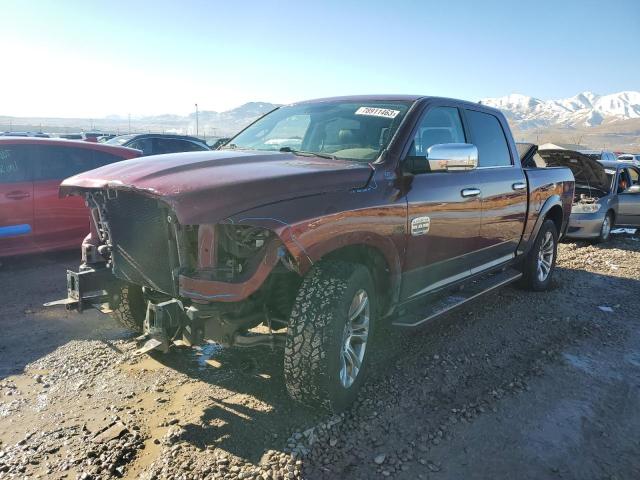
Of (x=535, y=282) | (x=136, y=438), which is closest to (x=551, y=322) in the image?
(x=535, y=282)

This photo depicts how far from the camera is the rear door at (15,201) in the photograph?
5.99 meters

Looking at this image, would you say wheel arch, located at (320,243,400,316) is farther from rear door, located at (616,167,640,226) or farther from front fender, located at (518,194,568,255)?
rear door, located at (616,167,640,226)

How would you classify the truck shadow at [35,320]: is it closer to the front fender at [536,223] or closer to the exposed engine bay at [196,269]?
the exposed engine bay at [196,269]

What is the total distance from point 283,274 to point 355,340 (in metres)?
0.66

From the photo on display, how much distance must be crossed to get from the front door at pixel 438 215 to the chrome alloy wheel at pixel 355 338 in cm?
47

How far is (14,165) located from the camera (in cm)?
622

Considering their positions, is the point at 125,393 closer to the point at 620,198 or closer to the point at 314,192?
the point at 314,192

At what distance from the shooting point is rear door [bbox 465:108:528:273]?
14.8 feet

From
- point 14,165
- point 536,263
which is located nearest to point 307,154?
point 536,263

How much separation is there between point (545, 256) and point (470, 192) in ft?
8.92

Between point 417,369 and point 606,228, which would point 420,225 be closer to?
point 417,369

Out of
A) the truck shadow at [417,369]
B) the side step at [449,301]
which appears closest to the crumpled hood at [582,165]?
the truck shadow at [417,369]

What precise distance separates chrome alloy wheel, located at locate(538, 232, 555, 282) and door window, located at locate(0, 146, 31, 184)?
632cm

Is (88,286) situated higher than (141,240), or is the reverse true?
(141,240)
